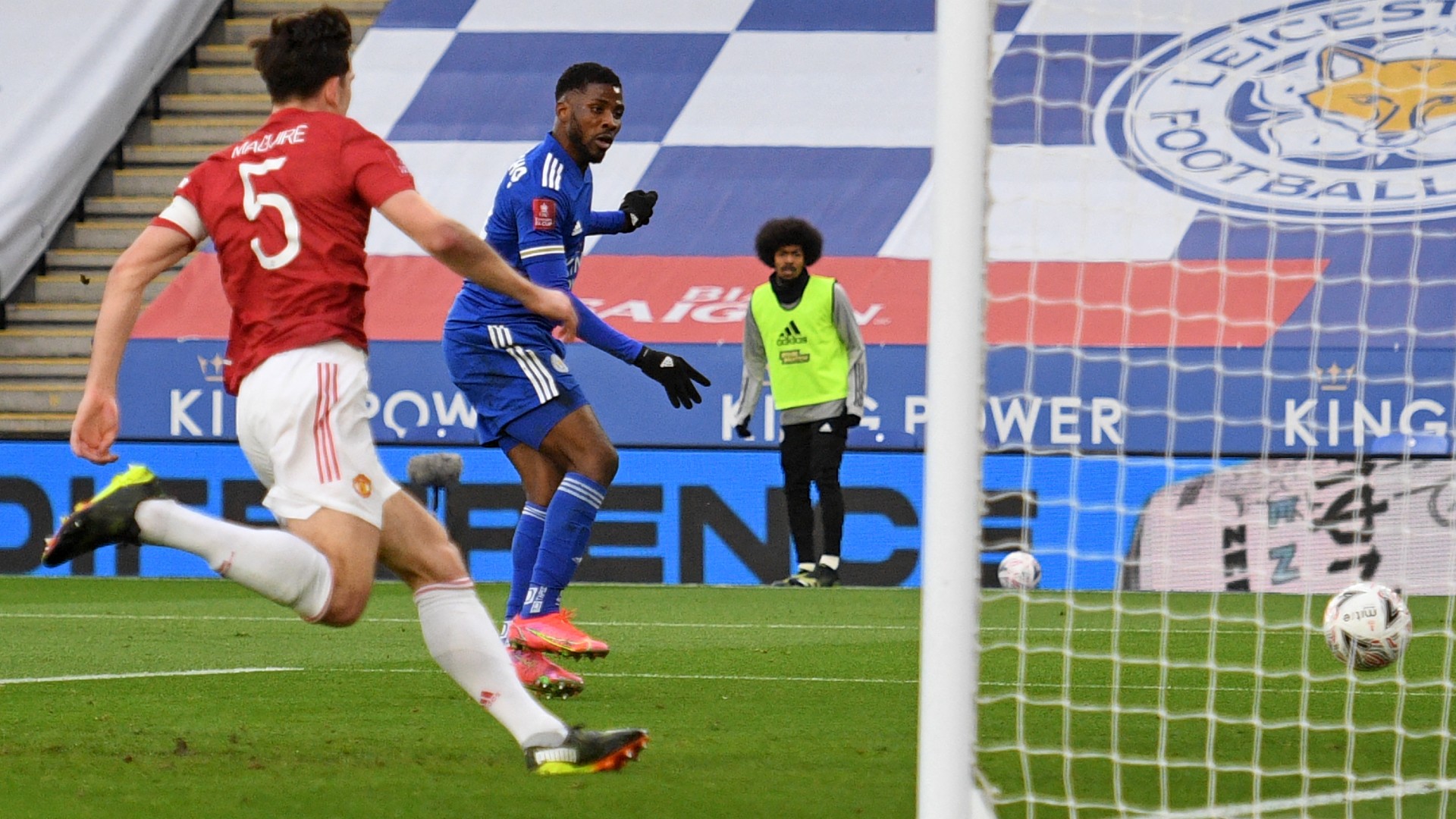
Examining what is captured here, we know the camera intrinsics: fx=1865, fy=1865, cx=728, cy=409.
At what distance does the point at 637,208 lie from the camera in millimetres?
5762

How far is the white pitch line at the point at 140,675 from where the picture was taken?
5.50 meters

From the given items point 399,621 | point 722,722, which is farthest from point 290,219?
point 399,621

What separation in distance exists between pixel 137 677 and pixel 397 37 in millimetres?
10390

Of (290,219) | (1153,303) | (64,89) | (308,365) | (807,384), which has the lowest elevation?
(308,365)

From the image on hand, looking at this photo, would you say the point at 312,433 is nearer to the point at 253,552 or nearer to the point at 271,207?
the point at 253,552

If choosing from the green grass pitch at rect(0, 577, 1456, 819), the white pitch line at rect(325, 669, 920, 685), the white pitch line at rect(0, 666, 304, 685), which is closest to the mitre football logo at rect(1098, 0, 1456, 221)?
the green grass pitch at rect(0, 577, 1456, 819)

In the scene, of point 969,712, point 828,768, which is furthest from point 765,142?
point 969,712

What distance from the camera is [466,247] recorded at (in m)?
3.34

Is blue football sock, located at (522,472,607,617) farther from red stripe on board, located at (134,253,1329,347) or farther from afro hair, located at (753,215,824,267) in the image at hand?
red stripe on board, located at (134,253,1329,347)

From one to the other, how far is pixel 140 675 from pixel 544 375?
157cm

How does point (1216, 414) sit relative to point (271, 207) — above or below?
below

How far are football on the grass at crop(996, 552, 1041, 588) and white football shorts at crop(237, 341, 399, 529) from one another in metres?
5.63

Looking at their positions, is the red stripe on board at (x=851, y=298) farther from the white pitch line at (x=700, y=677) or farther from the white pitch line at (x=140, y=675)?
the white pitch line at (x=140, y=675)

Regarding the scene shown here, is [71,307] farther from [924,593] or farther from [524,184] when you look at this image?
[924,593]
